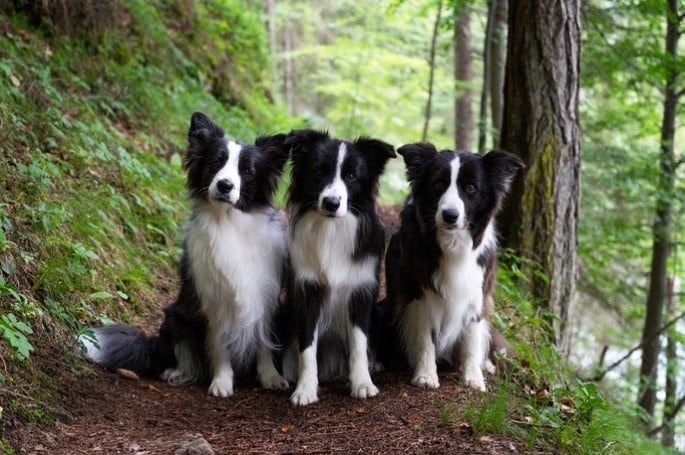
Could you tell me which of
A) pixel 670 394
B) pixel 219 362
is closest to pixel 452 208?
pixel 219 362

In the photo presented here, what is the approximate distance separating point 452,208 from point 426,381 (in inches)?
50.5

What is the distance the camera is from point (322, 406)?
442cm

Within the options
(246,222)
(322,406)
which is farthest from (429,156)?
(322,406)

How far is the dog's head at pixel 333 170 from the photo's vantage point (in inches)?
172

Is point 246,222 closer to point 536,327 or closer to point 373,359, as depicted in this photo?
point 373,359

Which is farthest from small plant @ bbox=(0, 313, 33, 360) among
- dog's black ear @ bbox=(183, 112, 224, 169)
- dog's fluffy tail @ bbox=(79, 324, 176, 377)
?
dog's black ear @ bbox=(183, 112, 224, 169)

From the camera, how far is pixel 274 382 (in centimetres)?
493

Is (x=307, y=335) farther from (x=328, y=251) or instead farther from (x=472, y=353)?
(x=472, y=353)

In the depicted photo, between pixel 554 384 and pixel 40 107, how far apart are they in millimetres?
5469

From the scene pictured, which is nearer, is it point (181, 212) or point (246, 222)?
point (246, 222)

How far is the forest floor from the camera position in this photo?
11.8ft

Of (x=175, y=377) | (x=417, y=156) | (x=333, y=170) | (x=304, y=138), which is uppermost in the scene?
(x=304, y=138)

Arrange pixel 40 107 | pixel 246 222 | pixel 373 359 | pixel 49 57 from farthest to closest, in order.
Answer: pixel 49 57 < pixel 40 107 < pixel 373 359 < pixel 246 222

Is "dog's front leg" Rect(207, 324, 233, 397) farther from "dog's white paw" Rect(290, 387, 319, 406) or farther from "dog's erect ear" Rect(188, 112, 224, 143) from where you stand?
"dog's erect ear" Rect(188, 112, 224, 143)
